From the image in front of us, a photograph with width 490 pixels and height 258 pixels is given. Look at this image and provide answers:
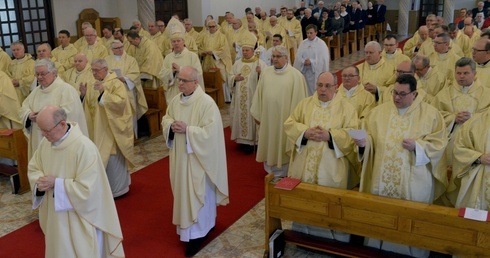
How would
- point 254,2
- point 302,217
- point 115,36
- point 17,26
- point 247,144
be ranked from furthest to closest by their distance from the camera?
1. point 254,2
2. point 17,26
3. point 115,36
4. point 247,144
5. point 302,217

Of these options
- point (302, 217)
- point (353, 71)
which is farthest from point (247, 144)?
point (302, 217)

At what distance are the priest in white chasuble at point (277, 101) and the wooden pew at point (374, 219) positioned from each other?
2.09 meters

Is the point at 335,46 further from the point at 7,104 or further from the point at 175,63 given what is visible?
the point at 7,104

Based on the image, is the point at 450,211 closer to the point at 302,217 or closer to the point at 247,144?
the point at 302,217

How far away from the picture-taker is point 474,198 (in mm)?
4648

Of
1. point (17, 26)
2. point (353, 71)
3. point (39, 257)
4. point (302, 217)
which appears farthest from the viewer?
point (17, 26)

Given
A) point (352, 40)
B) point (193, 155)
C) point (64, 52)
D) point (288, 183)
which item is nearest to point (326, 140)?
point (288, 183)

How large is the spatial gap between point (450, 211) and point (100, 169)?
2.81 m

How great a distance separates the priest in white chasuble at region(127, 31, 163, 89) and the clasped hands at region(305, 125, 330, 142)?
5456 millimetres

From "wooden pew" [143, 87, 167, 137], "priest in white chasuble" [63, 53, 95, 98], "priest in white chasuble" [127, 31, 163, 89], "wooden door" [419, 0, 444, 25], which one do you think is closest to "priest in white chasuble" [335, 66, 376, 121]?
"priest in white chasuble" [63, 53, 95, 98]

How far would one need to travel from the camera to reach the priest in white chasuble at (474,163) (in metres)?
4.59

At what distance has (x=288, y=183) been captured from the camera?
16.3ft

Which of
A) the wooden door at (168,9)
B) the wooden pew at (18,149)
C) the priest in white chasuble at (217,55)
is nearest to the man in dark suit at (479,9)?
the priest in white chasuble at (217,55)

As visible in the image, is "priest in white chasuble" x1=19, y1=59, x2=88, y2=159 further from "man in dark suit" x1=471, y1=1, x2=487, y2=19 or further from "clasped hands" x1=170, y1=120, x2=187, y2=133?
"man in dark suit" x1=471, y1=1, x2=487, y2=19
